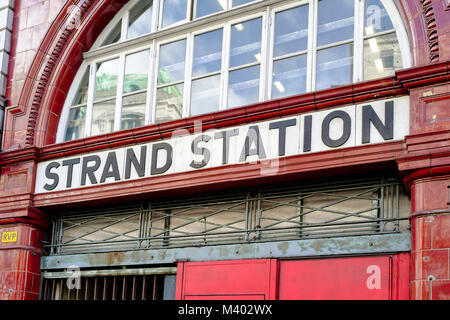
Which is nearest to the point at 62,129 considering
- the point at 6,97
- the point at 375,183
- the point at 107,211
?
the point at 6,97

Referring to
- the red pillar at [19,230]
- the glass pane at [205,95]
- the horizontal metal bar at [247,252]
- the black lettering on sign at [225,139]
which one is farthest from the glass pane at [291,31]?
the red pillar at [19,230]

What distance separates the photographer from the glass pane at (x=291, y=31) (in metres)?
10.2

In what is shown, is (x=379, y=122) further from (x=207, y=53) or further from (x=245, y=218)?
(x=207, y=53)

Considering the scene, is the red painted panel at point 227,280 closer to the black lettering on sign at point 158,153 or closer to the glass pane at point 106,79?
the black lettering on sign at point 158,153

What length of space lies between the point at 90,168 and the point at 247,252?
3287 millimetres

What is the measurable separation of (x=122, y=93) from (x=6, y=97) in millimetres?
2410

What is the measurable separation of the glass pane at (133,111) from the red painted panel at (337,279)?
3801 mm

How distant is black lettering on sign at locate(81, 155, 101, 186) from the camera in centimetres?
1116

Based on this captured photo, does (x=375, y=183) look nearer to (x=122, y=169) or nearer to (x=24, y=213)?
(x=122, y=169)

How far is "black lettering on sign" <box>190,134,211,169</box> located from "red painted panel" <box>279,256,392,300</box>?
193cm

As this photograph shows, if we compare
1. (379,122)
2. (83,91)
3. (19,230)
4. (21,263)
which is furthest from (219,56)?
(21,263)

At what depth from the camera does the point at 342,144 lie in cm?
896

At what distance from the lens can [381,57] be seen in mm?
9469

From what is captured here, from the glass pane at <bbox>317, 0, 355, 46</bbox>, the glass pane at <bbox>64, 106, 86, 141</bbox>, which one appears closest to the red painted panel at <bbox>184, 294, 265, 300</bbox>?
the glass pane at <bbox>317, 0, 355, 46</bbox>
